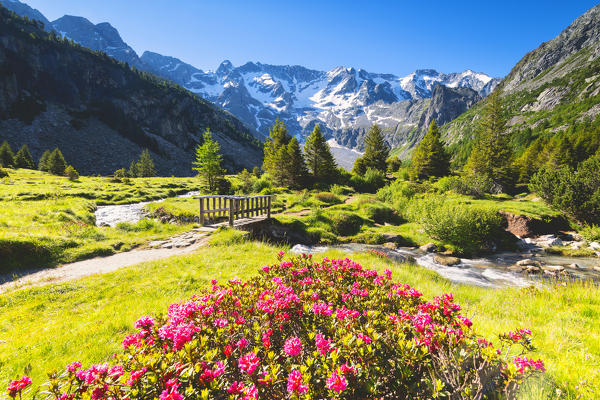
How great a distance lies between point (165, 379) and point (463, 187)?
3288 centimetres

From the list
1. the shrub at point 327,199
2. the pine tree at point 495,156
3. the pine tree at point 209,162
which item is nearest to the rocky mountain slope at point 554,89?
the pine tree at point 495,156

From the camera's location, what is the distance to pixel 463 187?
27344 mm

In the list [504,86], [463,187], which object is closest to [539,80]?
[504,86]

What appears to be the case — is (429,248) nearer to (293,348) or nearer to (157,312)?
(157,312)

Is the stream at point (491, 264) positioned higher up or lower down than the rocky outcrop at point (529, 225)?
lower down

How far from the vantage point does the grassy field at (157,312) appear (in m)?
3.25

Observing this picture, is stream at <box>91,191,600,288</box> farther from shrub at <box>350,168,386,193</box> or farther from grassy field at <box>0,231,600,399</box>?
shrub at <box>350,168,386,193</box>

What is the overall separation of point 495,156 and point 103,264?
4717 cm

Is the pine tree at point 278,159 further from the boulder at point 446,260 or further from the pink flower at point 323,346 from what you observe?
the pink flower at point 323,346

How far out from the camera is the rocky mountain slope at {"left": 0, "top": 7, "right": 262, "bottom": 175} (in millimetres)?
84938

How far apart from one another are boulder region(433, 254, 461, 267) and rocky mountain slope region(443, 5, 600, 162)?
246 feet

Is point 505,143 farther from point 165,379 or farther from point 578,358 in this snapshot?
point 165,379

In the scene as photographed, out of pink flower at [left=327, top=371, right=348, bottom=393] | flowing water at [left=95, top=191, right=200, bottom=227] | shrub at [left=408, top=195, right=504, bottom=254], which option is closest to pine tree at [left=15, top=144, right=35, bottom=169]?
flowing water at [left=95, top=191, right=200, bottom=227]

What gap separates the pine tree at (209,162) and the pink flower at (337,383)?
98.8 ft
